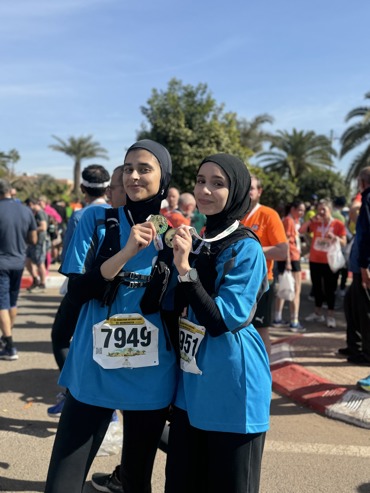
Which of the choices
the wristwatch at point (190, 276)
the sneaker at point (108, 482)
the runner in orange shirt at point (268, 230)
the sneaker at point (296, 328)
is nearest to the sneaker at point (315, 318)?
the sneaker at point (296, 328)

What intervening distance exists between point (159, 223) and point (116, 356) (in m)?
0.61

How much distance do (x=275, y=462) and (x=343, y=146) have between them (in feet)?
73.9

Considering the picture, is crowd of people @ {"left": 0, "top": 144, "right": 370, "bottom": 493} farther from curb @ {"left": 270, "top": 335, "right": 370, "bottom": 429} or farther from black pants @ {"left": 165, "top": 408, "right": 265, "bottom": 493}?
curb @ {"left": 270, "top": 335, "right": 370, "bottom": 429}

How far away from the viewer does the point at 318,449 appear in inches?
154

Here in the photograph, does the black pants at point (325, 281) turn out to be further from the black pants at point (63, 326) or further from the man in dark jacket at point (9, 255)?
the black pants at point (63, 326)

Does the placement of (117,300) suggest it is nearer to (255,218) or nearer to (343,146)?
(255,218)

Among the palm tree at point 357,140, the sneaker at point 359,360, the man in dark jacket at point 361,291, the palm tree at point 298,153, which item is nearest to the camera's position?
the man in dark jacket at point 361,291

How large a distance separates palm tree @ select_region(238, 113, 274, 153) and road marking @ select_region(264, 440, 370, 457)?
34181mm

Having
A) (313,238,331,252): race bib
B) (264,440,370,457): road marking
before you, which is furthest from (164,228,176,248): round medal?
(313,238,331,252): race bib

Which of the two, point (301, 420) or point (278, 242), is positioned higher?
point (278, 242)

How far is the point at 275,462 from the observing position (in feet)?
12.1

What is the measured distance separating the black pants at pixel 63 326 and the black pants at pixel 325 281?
5.14 meters

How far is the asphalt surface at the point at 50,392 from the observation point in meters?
3.57

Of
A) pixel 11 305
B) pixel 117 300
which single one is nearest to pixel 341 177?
pixel 11 305
